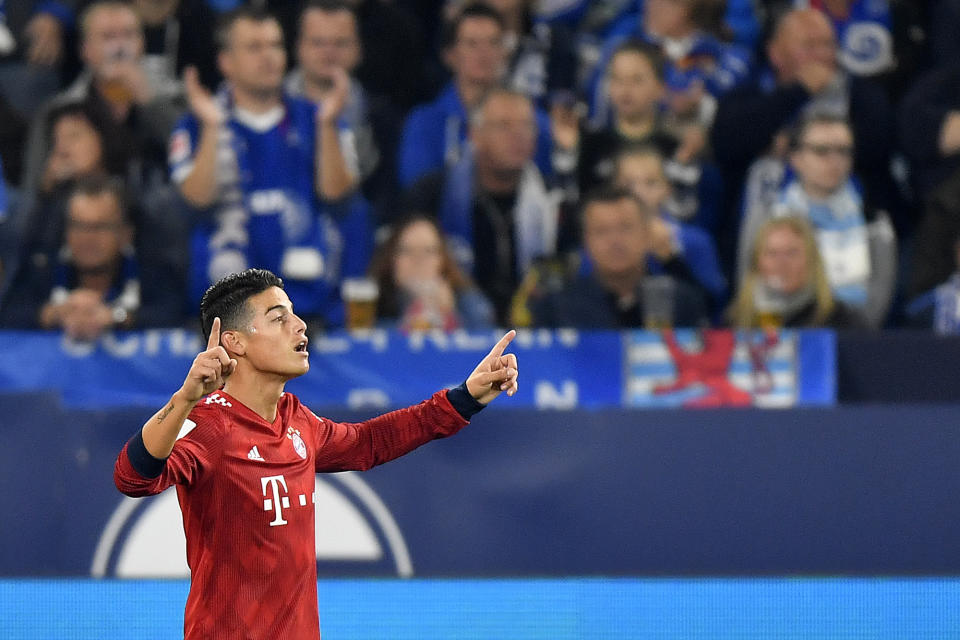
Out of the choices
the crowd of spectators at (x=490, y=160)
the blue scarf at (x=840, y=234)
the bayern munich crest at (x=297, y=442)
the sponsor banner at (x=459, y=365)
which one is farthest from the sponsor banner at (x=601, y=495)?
the bayern munich crest at (x=297, y=442)

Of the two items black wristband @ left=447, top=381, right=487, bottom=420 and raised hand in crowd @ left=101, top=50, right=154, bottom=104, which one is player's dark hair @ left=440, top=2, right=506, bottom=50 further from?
black wristband @ left=447, top=381, right=487, bottom=420

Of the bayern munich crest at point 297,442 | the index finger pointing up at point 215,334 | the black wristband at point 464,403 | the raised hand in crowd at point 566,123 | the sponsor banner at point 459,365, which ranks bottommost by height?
the sponsor banner at point 459,365

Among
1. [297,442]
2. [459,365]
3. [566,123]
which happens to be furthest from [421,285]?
[297,442]

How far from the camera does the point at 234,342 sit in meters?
3.71

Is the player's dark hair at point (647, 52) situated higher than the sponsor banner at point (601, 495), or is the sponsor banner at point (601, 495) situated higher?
the player's dark hair at point (647, 52)

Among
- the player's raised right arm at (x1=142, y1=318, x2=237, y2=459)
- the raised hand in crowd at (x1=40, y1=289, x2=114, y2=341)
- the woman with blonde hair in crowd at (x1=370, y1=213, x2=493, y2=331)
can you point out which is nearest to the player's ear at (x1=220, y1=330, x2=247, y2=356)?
the player's raised right arm at (x1=142, y1=318, x2=237, y2=459)

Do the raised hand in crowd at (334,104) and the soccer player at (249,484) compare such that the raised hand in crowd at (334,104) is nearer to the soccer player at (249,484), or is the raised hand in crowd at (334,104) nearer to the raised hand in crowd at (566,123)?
the raised hand in crowd at (566,123)

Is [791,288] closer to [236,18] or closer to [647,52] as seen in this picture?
[647,52]

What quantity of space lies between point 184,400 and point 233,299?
1.92 ft

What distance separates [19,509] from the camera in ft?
20.3

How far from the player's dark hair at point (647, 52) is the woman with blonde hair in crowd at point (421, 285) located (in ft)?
5.23

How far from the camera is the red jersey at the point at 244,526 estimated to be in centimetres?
363

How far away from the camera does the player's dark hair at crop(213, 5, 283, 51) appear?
7.90 m

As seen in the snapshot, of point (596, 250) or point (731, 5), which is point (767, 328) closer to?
point (596, 250)
